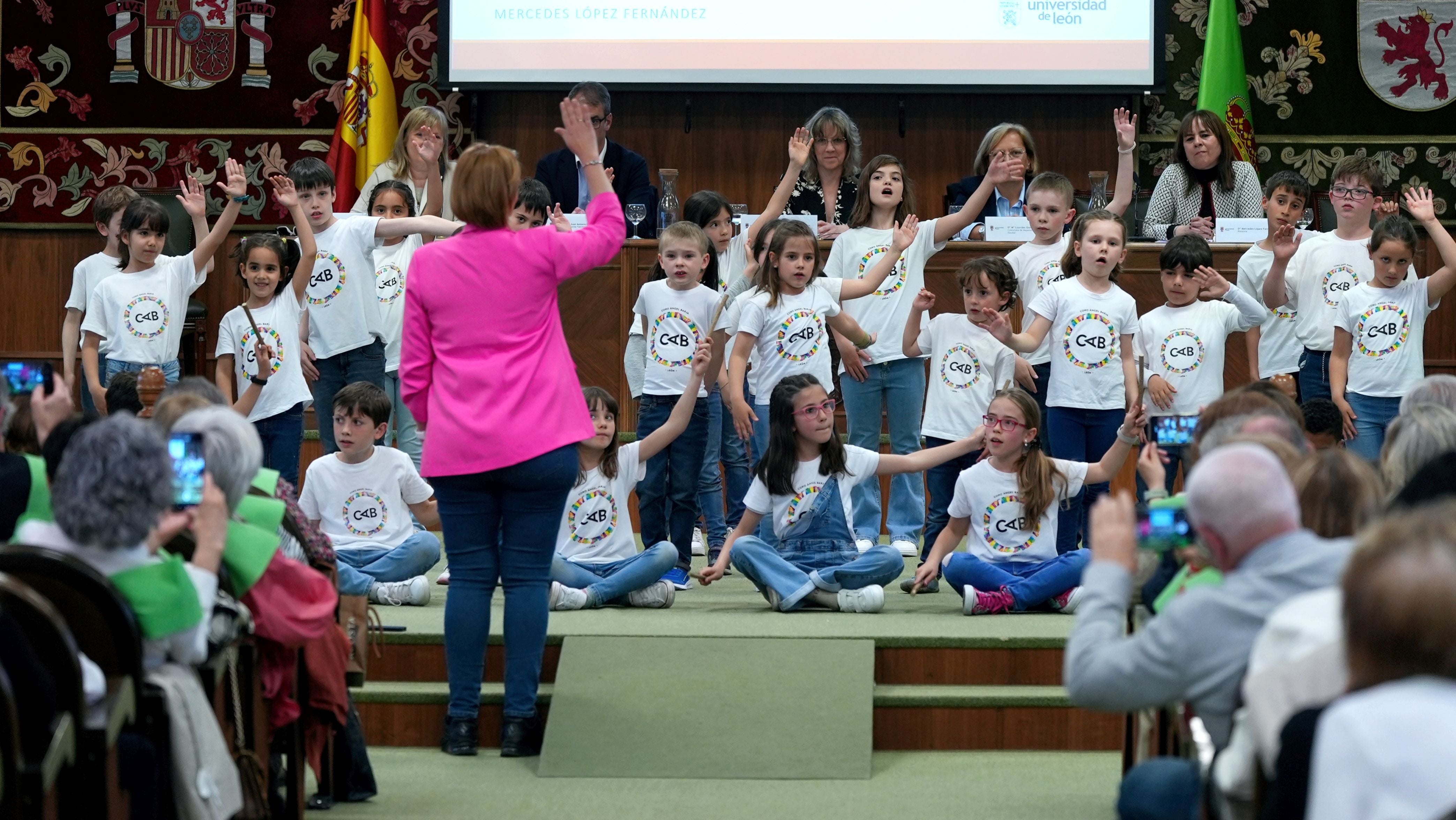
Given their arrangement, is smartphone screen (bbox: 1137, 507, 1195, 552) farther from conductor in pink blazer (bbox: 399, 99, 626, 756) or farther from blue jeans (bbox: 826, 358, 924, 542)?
blue jeans (bbox: 826, 358, 924, 542)

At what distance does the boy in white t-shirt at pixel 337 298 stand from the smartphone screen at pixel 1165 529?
3304mm

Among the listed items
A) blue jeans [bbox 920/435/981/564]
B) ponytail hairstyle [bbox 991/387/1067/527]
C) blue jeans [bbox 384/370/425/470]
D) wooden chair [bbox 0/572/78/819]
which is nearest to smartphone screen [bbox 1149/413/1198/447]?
ponytail hairstyle [bbox 991/387/1067/527]

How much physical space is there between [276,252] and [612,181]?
158 cm

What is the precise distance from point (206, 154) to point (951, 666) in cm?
552

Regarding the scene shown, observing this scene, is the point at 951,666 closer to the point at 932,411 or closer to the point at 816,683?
the point at 816,683

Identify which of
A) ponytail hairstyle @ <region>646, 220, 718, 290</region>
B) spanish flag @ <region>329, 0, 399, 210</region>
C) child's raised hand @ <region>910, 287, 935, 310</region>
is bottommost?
child's raised hand @ <region>910, 287, 935, 310</region>

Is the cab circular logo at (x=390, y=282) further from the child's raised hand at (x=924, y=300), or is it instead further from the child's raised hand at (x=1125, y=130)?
the child's raised hand at (x=1125, y=130)

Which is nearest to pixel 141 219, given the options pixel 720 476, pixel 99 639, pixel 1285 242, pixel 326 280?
pixel 326 280

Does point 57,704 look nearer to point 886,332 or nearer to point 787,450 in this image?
point 787,450

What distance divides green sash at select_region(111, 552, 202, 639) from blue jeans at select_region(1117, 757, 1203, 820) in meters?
1.45

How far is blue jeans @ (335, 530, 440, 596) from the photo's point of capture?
4.86 m

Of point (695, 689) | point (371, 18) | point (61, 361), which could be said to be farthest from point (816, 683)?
point (371, 18)

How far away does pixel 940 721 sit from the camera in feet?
13.9

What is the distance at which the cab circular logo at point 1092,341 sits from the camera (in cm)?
527
